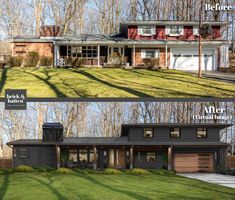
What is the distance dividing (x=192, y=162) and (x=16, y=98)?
27.8 ft

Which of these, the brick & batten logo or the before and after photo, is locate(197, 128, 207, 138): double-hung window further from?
the brick & batten logo

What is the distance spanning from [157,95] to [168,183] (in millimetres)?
3464

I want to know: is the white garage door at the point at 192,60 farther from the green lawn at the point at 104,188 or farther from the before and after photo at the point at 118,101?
the green lawn at the point at 104,188

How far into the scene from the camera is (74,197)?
10.8 meters

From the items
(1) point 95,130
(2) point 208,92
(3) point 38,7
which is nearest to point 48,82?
(3) point 38,7

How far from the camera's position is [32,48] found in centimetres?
1275

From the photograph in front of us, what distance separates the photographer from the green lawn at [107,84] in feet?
37.2

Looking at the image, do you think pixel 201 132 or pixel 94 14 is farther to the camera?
pixel 201 132

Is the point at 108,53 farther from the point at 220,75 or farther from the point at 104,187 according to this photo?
the point at 104,187

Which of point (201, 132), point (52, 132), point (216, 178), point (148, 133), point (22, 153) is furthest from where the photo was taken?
point (52, 132)

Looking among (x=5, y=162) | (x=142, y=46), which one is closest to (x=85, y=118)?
(x=5, y=162)

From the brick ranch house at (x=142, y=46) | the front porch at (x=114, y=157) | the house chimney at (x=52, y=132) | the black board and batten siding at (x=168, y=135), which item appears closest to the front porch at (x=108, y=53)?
the brick ranch house at (x=142, y=46)

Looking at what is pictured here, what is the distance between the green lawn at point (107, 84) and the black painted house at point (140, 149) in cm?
352

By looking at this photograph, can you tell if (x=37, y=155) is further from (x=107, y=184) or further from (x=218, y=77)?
(x=218, y=77)
